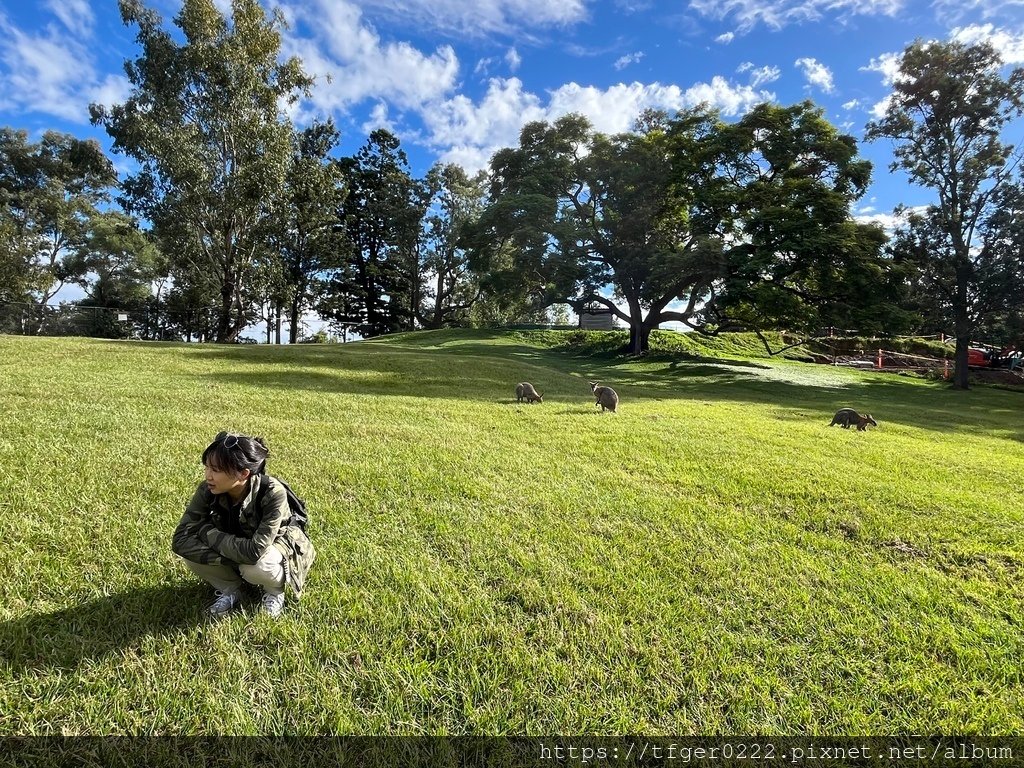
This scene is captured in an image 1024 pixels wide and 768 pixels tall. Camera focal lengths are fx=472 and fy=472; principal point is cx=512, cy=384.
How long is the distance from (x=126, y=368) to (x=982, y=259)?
27475mm

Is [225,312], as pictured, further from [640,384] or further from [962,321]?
[962,321]

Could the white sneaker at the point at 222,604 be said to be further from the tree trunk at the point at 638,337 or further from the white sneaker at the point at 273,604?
the tree trunk at the point at 638,337

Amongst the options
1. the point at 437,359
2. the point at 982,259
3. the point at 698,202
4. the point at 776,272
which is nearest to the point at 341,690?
the point at 437,359

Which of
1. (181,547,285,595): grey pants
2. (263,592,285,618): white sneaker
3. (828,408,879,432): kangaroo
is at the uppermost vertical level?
(828,408,879,432): kangaroo

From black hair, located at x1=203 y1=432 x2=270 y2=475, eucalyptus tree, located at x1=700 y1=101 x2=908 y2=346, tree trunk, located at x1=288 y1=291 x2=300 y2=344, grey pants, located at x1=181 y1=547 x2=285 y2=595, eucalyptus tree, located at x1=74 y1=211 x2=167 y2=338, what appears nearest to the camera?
black hair, located at x1=203 y1=432 x2=270 y2=475

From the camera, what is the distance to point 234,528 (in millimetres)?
2332

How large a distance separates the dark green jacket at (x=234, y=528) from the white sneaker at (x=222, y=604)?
0.65ft

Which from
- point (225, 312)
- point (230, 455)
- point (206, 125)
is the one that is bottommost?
point (230, 455)

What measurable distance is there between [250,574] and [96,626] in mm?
727

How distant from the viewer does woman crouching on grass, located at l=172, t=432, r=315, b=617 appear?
2.18m

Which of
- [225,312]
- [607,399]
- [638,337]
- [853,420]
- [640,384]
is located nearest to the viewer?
[853,420]

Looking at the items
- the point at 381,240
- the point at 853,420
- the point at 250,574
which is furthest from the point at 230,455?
the point at 381,240

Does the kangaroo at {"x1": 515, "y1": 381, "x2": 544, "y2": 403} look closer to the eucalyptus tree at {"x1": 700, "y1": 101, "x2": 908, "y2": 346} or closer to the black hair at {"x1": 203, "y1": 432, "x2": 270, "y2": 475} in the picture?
the black hair at {"x1": 203, "y1": 432, "x2": 270, "y2": 475}

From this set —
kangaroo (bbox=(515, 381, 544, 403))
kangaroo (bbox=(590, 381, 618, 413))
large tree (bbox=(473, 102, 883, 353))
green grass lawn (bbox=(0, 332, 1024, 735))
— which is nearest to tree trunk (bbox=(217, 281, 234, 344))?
large tree (bbox=(473, 102, 883, 353))
